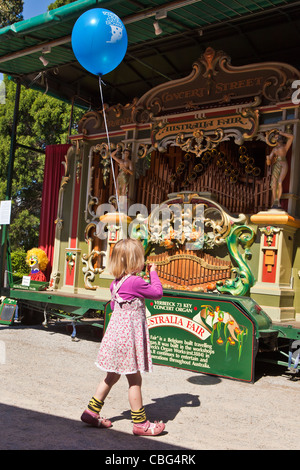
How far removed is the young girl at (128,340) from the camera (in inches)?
134

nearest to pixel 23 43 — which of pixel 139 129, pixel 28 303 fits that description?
pixel 139 129

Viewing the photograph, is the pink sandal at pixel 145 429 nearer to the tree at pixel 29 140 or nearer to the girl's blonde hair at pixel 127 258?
the girl's blonde hair at pixel 127 258

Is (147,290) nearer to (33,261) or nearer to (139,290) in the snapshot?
(139,290)

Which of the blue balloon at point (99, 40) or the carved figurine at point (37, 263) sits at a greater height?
the blue balloon at point (99, 40)

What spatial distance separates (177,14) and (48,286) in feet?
18.0

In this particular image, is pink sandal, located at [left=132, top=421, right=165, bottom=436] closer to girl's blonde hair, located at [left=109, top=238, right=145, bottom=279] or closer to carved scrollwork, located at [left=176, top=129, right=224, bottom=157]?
girl's blonde hair, located at [left=109, top=238, right=145, bottom=279]

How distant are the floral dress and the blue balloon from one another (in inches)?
114

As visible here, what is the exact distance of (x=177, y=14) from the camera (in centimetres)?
692

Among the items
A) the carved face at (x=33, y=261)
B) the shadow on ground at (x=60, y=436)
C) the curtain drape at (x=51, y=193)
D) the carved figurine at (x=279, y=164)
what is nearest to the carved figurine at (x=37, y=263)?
the carved face at (x=33, y=261)

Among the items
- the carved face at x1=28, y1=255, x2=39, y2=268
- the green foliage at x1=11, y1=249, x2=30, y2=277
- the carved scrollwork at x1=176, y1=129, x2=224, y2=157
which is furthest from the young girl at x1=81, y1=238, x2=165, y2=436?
the green foliage at x1=11, y1=249, x2=30, y2=277

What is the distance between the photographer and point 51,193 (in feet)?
34.8

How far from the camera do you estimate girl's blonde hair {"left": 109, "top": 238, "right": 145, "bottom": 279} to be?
11.6 feet

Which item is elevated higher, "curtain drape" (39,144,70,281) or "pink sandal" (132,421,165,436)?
"curtain drape" (39,144,70,281)

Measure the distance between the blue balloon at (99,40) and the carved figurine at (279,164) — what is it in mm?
2661
